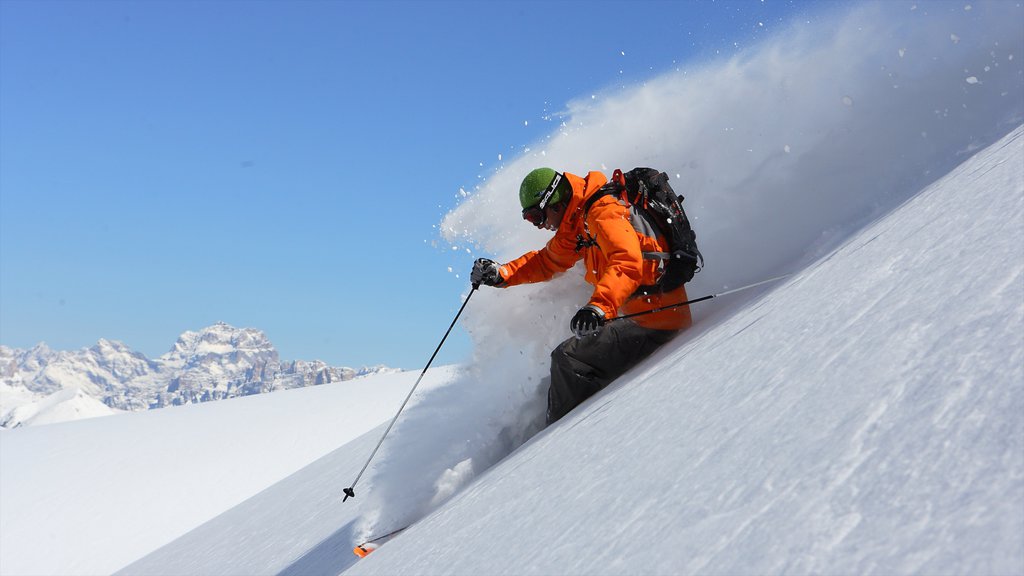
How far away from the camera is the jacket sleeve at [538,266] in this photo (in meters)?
5.82

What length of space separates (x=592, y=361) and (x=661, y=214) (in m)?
1.06

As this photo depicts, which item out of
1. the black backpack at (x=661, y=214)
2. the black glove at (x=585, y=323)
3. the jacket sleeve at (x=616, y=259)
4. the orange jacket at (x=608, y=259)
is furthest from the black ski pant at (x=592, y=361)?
the black glove at (x=585, y=323)

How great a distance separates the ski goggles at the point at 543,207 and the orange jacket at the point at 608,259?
0.10 metres

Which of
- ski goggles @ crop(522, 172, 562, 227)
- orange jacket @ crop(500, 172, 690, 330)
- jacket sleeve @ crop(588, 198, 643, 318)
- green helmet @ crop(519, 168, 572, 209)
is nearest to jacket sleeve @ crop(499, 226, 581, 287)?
orange jacket @ crop(500, 172, 690, 330)

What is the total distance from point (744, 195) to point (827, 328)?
4142mm

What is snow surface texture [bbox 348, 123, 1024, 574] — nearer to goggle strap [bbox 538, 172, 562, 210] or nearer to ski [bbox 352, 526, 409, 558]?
ski [bbox 352, 526, 409, 558]

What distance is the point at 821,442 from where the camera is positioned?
2.02m

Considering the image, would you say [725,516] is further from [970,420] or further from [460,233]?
[460,233]

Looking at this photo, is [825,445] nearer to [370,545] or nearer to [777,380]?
[777,380]

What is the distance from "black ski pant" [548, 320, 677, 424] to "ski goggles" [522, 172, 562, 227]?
886 mm

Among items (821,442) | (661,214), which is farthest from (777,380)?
(661,214)

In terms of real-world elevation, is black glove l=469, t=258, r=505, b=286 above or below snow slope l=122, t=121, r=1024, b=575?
above

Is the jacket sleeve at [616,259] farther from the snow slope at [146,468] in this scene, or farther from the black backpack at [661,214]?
the snow slope at [146,468]

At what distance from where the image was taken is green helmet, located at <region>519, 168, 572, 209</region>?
525cm
